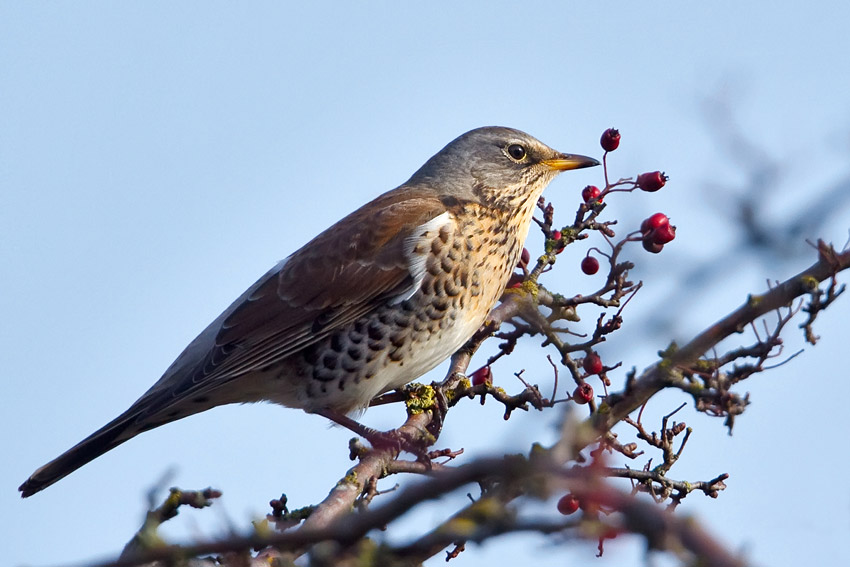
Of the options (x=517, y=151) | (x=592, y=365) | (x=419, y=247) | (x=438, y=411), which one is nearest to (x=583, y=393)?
(x=592, y=365)

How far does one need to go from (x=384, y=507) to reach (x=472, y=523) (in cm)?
29

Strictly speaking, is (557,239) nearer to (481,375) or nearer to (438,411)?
(481,375)

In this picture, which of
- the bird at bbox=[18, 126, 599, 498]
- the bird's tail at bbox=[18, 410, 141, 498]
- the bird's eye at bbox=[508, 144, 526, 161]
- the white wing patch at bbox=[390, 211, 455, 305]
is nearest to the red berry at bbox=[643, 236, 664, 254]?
the bird at bbox=[18, 126, 599, 498]

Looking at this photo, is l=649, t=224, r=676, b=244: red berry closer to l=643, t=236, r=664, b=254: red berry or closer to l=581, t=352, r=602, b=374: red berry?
l=643, t=236, r=664, b=254: red berry

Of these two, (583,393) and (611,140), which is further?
(611,140)

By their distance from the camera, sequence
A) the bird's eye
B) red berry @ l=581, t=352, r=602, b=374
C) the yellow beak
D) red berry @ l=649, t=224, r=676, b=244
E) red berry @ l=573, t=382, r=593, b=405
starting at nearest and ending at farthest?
red berry @ l=581, t=352, r=602, b=374 → red berry @ l=573, t=382, r=593, b=405 → red berry @ l=649, t=224, r=676, b=244 → the yellow beak → the bird's eye

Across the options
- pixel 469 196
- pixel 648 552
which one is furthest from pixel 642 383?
pixel 469 196

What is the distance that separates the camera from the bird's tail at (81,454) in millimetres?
5961

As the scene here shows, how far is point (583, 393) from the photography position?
5094mm

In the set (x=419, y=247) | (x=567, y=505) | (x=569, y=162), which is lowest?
(x=567, y=505)

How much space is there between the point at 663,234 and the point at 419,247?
62.4 inches

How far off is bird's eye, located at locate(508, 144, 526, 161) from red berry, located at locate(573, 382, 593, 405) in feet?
8.08

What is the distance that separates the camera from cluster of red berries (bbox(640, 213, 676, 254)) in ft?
17.6

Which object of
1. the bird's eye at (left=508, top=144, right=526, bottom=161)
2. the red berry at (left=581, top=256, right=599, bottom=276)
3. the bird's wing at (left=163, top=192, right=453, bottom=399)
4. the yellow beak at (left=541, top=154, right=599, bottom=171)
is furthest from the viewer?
the bird's eye at (left=508, top=144, right=526, bottom=161)
